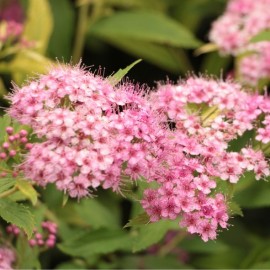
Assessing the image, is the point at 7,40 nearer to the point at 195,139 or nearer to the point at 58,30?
the point at 58,30

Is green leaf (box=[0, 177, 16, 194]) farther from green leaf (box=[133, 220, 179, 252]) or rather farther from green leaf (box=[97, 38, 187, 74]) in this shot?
green leaf (box=[97, 38, 187, 74])

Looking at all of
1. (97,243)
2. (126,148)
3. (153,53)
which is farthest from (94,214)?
(153,53)

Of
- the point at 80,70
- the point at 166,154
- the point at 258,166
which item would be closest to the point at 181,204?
the point at 166,154

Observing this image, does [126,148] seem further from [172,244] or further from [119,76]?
[172,244]

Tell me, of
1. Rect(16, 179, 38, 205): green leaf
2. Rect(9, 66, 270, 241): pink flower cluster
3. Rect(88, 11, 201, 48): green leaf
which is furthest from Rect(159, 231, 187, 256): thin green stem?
Rect(16, 179, 38, 205): green leaf

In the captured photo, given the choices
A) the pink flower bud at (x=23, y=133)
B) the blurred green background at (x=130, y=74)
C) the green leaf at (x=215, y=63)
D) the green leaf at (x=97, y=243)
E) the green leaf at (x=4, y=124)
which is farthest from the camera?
the green leaf at (x=215, y=63)

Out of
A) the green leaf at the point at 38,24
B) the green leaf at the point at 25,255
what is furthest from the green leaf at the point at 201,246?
the green leaf at the point at 38,24

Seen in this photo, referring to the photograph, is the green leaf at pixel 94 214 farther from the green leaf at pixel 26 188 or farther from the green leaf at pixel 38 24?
the green leaf at pixel 38 24
